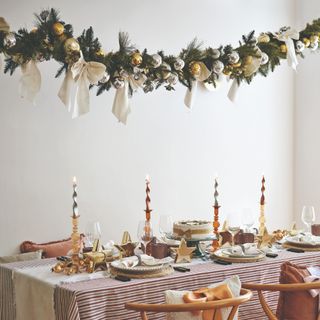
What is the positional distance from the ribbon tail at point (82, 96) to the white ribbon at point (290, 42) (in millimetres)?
1199

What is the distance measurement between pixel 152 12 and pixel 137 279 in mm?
2338

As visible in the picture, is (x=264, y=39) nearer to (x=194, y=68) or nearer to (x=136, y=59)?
(x=194, y=68)

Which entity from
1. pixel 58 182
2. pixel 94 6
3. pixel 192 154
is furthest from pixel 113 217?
pixel 94 6

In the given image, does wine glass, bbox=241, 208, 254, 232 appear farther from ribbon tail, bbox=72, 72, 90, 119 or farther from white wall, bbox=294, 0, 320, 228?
white wall, bbox=294, 0, 320, 228

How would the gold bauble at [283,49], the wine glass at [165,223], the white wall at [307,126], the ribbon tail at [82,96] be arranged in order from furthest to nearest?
the white wall at [307,126], the gold bauble at [283,49], the wine glass at [165,223], the ribbon tail at [82,96]

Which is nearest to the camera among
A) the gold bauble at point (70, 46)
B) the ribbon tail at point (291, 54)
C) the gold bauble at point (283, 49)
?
the gold bauble at point (70, 46)

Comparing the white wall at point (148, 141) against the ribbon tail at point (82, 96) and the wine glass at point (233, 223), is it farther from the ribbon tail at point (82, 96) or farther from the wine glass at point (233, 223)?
the wine glass at point (233, 223)

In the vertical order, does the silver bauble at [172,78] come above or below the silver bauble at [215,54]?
below

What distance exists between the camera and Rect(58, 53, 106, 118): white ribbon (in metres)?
2.94

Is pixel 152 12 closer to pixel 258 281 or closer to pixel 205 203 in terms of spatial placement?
pixel 205 203

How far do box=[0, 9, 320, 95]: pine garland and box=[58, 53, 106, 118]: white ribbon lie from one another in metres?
0.05

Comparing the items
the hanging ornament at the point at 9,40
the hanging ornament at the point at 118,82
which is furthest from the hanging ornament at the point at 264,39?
the hanging ornament at the point at 9,40

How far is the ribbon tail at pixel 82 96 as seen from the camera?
2.98 metres

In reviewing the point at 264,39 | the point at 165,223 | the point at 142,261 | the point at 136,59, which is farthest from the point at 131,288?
the point at 264,39
